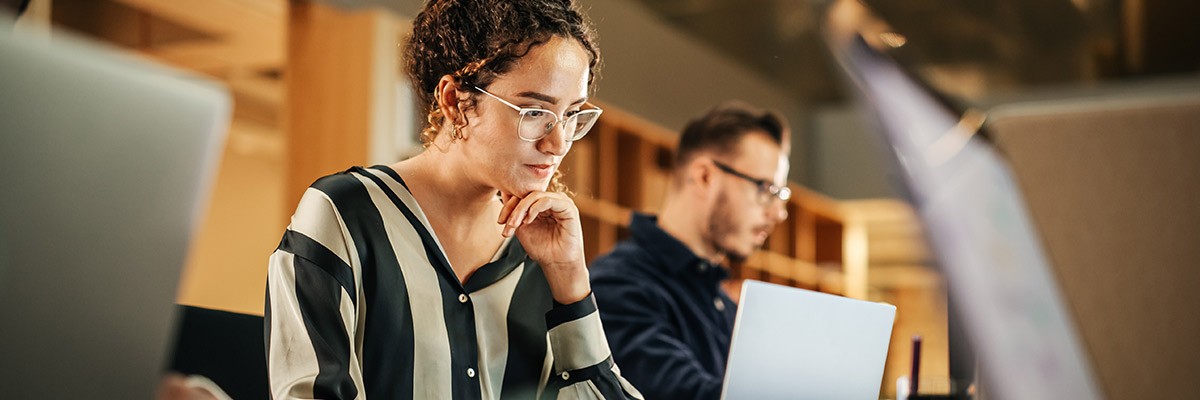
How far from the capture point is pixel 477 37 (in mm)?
1231

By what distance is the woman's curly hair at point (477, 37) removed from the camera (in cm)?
122

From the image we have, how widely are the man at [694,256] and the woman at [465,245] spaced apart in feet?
1.64

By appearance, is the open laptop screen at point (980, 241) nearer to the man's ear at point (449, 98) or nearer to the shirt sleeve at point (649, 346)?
the man's ear at point (449, 98)

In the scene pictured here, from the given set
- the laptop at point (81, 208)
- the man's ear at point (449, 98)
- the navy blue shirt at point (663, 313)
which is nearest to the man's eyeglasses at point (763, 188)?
the navy blue shirt at point (663, 313)

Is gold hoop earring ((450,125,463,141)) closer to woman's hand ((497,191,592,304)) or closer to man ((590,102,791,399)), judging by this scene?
woman's hand ((497,191,592,304))

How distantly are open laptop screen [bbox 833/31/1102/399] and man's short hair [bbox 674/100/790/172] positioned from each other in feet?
4.92

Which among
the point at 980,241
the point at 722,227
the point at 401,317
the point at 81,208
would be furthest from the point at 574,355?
the point at 722,227

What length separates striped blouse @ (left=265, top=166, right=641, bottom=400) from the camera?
3.48 feet

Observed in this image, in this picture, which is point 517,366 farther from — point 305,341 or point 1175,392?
point 1175,392

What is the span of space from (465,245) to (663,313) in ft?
2.58

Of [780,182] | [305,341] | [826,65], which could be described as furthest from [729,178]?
[826,65]

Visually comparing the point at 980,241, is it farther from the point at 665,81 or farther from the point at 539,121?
the point at 665,81

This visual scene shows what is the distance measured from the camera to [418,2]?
4.51 feet

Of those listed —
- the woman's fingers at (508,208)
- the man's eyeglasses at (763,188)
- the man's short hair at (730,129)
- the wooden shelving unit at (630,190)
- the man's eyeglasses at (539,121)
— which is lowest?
the woman's fingers at (508,208)
